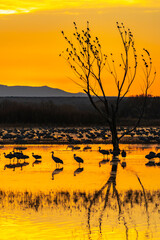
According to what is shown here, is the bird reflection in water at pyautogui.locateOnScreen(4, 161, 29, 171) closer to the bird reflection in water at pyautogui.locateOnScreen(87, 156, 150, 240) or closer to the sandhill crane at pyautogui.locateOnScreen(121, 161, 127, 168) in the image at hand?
the sandhill crane at pyautogui.locateOnScreen(121, 161, 127, 168)

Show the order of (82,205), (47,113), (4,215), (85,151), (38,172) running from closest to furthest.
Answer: (4,215) < (82,205) < (38,172) < (85,151) < (47,113)

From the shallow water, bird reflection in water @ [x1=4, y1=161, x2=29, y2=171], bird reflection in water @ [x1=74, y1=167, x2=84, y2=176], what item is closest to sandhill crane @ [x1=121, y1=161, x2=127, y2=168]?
the shallow water

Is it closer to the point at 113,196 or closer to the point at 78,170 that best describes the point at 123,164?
the point at 78,170

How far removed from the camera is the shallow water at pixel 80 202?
14.5 meters

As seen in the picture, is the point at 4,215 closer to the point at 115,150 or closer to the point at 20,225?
the point at 20,225

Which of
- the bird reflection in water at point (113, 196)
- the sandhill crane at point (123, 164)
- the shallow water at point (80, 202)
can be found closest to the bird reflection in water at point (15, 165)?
the shallow water at point (80, 202)

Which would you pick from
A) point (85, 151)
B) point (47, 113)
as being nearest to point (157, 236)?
point (85, 151)

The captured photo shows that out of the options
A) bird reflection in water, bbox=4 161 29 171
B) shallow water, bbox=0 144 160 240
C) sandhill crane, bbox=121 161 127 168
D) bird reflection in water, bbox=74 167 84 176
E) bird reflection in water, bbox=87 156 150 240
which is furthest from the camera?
bird reflection in water, bbox=4 161 29 171

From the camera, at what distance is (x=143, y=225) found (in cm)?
1500

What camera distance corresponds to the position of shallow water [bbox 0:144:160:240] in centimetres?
1447

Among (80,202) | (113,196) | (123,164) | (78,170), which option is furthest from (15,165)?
(80,202)

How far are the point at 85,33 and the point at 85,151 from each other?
23.3 feet

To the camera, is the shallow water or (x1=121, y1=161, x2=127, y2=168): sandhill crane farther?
(x1=121, y1=161, x2=127, y2=168): sandhill crane

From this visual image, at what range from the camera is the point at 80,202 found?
18.5 metres
